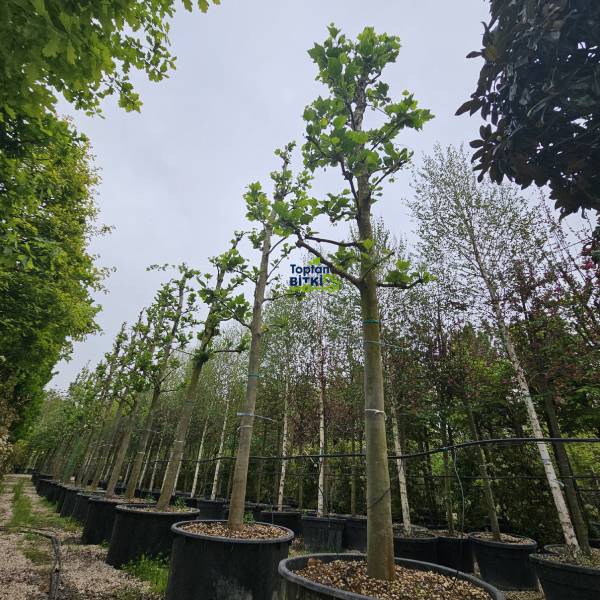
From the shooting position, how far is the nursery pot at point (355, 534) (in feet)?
26.2

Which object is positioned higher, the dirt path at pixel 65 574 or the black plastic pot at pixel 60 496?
the black plastic pot at pixel 60 496

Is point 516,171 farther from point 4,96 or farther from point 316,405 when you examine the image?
point 316,405

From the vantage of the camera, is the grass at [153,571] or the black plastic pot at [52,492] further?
the black plastic pot at [52,492]

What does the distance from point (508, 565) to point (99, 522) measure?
7404 mm

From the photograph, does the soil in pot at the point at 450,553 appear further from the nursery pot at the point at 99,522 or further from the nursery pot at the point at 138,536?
the nursery pot at the point at 99,522

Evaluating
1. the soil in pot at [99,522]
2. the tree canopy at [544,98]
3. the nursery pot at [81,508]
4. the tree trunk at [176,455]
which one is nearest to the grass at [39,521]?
the nursery pot at [81,508]

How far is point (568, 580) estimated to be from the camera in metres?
4.12

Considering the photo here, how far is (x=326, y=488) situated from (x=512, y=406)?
19.3 feet

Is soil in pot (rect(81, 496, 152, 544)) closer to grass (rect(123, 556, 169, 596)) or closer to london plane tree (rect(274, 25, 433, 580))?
grass (rect(123, 556, 169, 596))

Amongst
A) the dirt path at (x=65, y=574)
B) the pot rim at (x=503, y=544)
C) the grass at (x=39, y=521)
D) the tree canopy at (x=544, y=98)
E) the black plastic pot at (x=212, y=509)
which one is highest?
the tree canopy at (x=544, y=98)

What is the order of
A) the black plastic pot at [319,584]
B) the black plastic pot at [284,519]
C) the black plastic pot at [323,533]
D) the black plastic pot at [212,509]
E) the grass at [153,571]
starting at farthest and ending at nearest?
the black plastic pot at [212,509] < the black plastic pot at [284,519] < the black plastic pot at [323,533] < the grass at [153,571] < the black plastic pot at [319,584]

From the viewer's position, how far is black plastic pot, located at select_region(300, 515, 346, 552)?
7.94 meters

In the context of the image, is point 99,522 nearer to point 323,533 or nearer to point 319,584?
point 323,533

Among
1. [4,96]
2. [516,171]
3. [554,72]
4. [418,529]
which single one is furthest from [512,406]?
[4,96]
